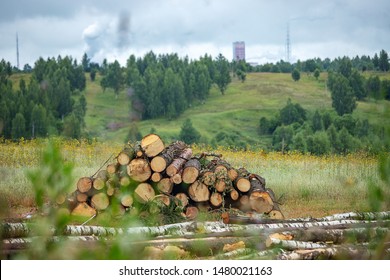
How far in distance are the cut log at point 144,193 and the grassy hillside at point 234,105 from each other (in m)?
34.9

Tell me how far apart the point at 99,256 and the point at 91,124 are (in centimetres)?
4642

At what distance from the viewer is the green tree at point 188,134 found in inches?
1751

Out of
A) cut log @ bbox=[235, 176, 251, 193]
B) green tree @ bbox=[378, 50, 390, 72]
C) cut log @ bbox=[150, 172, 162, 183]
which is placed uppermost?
green tree @ bbox=[378, 50, 390, 72]

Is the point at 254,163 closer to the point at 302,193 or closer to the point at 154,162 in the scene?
the point at 302,193

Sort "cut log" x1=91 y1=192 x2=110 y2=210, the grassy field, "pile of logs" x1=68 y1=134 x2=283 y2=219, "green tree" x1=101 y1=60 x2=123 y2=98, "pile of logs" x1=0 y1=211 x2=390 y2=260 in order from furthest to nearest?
"green tree" x1=101 y1=60 x2=123 y2=98
the grassy field
"pile of logs" x1=68 y1=134 x2=283 y2=219
"cut log" x1=91 y1=192 x2=110 y2=210
"pile of logs" x1=0 y1=211 x2=390 y2=260

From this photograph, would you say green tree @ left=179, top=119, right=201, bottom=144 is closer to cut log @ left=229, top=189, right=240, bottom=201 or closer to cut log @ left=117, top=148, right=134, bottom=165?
cut log @ left=229, top=189, right=240, bottom=201

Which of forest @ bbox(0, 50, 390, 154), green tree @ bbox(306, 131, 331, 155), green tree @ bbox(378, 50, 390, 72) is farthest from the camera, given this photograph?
forest @ bbox(0, 50, 390, 154)

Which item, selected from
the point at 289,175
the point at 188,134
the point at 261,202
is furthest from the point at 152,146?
the point at 188,134

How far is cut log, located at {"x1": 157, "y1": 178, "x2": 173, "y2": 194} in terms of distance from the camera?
7.02 m

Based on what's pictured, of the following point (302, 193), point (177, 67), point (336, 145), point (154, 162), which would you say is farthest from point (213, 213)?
point (177, 67)

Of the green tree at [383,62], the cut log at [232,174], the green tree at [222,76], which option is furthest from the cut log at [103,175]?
the green tree at [222,76]

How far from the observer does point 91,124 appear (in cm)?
4769

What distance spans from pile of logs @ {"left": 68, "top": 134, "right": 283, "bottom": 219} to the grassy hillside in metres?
34.7

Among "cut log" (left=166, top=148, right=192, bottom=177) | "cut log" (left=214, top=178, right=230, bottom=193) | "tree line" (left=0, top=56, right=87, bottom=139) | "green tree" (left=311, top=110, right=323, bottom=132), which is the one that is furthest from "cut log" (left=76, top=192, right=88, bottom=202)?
"green tree" (left=311, top=110, right=323, bottom=132)
